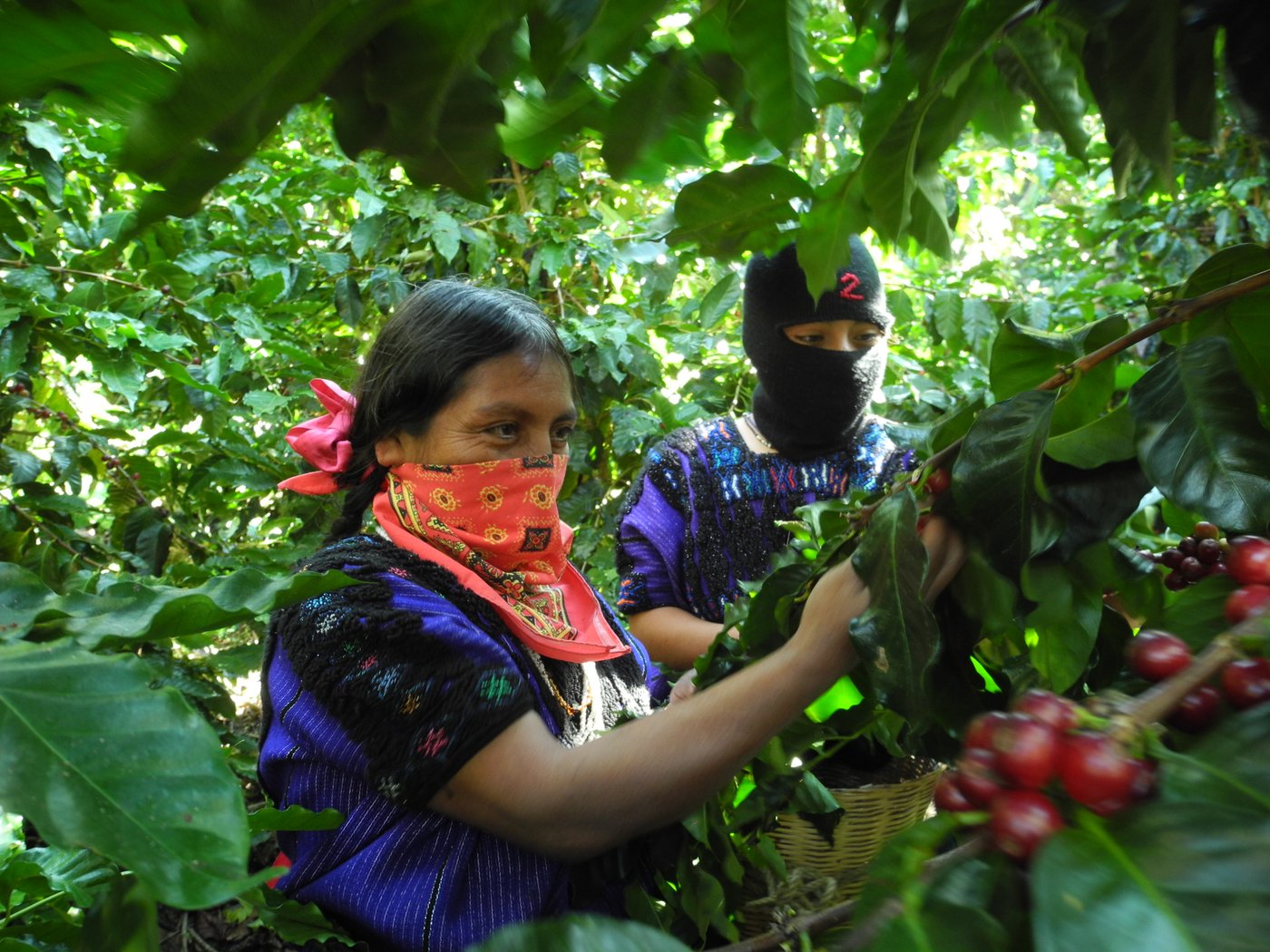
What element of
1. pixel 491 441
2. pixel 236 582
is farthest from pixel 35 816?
pixel 491 441

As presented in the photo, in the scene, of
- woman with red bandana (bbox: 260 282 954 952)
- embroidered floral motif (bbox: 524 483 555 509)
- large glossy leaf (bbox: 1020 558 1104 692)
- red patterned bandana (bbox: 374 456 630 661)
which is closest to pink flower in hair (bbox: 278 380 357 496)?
woman with red bandana (bbox: 260 282 954 952)

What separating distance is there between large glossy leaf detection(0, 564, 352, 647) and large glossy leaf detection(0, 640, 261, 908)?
0.29ft

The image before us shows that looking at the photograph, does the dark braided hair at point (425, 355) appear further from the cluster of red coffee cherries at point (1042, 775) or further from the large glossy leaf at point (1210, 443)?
the cluster of red coffee cherries at point (1042, 775)

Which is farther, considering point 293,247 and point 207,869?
point 293,247

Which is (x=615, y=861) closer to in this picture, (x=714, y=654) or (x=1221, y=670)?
(x=714, y=654)

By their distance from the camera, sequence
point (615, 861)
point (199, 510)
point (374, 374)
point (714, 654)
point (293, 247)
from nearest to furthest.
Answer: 1. point (714, 654)
2. point (615, 861)
3. point (374, 374)
4. point (199, 510)
5. point (293, 247)

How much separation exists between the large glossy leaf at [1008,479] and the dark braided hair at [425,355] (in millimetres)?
1015

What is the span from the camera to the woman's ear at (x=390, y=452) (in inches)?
63.4

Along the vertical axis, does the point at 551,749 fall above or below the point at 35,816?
below

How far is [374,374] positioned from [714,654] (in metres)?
0.95

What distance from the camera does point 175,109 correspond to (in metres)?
0.42

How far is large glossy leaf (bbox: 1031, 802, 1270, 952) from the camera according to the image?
1.02ft

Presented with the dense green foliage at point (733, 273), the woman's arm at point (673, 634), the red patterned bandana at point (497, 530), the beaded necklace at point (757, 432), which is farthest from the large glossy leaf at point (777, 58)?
the beaded necklace at point (757, 432)

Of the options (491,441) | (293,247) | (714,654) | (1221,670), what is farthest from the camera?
(293,247)
